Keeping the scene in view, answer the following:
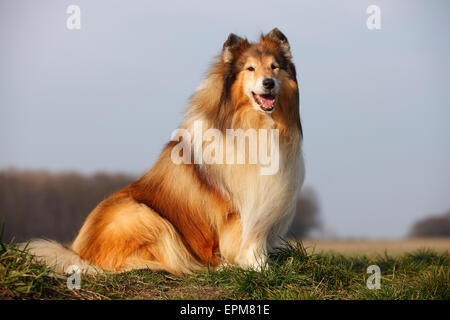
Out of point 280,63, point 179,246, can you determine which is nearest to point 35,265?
point 179,246

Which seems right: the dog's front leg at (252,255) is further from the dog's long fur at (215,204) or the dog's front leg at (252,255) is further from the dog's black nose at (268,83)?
the dog's black nose at (268,83)

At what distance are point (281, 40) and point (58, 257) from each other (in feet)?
12.6

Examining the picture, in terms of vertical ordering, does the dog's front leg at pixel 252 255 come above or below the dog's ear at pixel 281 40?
below

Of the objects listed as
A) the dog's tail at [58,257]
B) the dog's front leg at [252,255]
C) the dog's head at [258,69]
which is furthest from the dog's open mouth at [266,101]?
the dog's tail at [58,257]

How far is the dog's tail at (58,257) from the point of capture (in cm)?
524

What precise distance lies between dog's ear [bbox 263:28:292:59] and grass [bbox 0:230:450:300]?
2.49 m

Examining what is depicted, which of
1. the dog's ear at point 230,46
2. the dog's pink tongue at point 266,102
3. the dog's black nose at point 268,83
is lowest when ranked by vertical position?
the dog's pink tongue at point 266,102

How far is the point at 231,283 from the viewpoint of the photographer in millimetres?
5035

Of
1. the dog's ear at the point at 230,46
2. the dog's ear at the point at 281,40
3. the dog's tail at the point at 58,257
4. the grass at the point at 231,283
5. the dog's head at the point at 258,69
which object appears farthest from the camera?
the dog's ear at the point at 281,40

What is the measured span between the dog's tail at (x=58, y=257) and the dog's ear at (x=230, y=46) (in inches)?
119

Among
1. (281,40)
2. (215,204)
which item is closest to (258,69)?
(281,40)

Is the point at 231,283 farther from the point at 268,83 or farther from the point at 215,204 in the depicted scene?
the point at 268,83

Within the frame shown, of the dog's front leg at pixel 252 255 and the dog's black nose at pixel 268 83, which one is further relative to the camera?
the dog's front leg at pixel 252 255

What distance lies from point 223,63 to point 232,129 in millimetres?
905
